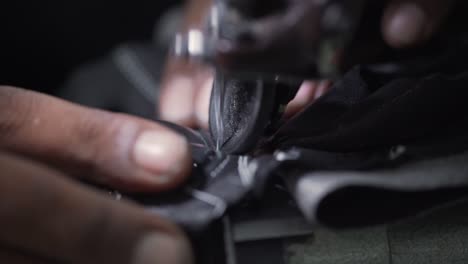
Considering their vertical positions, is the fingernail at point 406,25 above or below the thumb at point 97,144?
above

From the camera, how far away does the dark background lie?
1.41 metres

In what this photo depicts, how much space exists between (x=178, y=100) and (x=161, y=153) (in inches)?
21.0

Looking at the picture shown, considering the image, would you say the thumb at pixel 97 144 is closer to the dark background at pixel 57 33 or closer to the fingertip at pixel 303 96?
the fingertip at pixel 303 96

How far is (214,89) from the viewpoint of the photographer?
575mm

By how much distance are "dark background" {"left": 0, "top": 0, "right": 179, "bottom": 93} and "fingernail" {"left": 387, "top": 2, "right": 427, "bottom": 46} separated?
3.47 ft

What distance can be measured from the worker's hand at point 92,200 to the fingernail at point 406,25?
21cm

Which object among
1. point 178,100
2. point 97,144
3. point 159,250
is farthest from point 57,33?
point 159,250

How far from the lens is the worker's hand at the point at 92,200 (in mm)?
373

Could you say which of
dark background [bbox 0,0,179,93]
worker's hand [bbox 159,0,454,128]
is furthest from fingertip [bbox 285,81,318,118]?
dark background [bbox 0,0,179,93]

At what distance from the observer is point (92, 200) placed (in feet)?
1.26

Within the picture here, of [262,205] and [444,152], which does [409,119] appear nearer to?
[444,152]

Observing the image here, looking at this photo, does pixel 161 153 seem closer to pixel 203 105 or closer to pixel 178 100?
pixel 203 105

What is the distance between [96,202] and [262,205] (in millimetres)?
130

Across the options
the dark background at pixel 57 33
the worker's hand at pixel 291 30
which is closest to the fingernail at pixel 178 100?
the worker's hand at pixel 291 30
